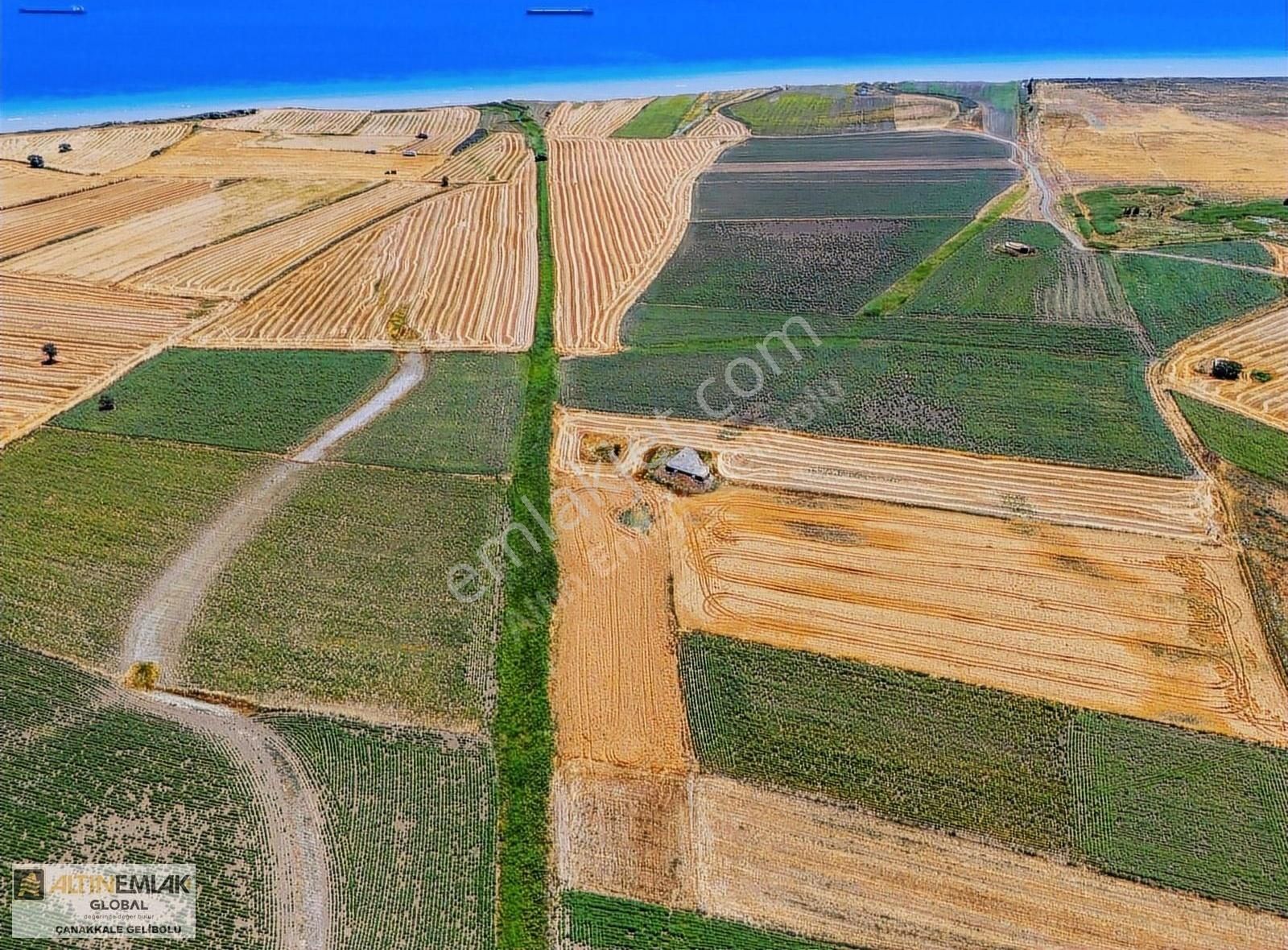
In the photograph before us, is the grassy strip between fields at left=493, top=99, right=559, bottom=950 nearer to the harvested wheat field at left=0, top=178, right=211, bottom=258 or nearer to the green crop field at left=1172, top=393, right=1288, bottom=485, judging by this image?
the green crop field at left=1172, top=393, right=1288, bottom=485

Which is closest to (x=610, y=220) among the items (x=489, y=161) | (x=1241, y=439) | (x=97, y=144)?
(x=489, y=161)

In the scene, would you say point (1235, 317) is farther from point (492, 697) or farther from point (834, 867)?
point (492, 697)

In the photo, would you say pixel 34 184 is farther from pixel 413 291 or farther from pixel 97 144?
pixel 413 291

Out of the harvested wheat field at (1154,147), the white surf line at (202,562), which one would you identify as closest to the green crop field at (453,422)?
the white surf line at (202,562)

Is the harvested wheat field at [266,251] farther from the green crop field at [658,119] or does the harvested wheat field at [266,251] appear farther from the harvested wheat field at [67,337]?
the green crop field at [658,119]

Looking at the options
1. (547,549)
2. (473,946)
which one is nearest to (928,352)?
(547,549)
